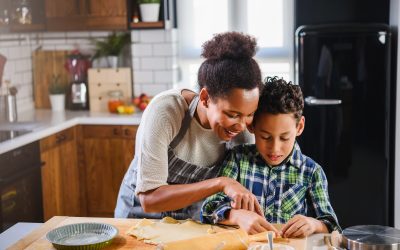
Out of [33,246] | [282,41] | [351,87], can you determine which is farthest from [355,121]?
[33,246]

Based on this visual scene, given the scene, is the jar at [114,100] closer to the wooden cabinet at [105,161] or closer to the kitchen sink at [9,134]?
the wooden cabinet at [105,161]

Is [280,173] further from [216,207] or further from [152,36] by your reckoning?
[152,36]

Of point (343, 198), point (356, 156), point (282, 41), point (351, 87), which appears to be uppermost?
point (282, 41)

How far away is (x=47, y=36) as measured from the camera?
496 centimetres

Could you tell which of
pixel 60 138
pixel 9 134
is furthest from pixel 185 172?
pixel 60 138

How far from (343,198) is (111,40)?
6.82 feet

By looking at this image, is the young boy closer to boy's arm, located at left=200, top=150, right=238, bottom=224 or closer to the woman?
boy's arm, located at left=200, top=150, right=238, bottom=224

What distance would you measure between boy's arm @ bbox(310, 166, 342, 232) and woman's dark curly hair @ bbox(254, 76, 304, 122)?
8.2 inches

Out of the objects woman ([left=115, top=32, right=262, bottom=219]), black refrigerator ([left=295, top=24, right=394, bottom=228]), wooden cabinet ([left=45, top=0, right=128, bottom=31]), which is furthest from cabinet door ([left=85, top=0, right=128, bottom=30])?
woman ([left=115, top=32, right=262, bottom=219])

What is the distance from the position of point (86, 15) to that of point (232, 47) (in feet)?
9.46

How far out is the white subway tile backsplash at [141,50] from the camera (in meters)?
4.65

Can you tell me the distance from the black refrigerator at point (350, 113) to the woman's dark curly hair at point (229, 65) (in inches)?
79.7

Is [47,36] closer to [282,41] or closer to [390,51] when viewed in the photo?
[282,41]

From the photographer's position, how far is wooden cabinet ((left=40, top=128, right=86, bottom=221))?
4.02m
